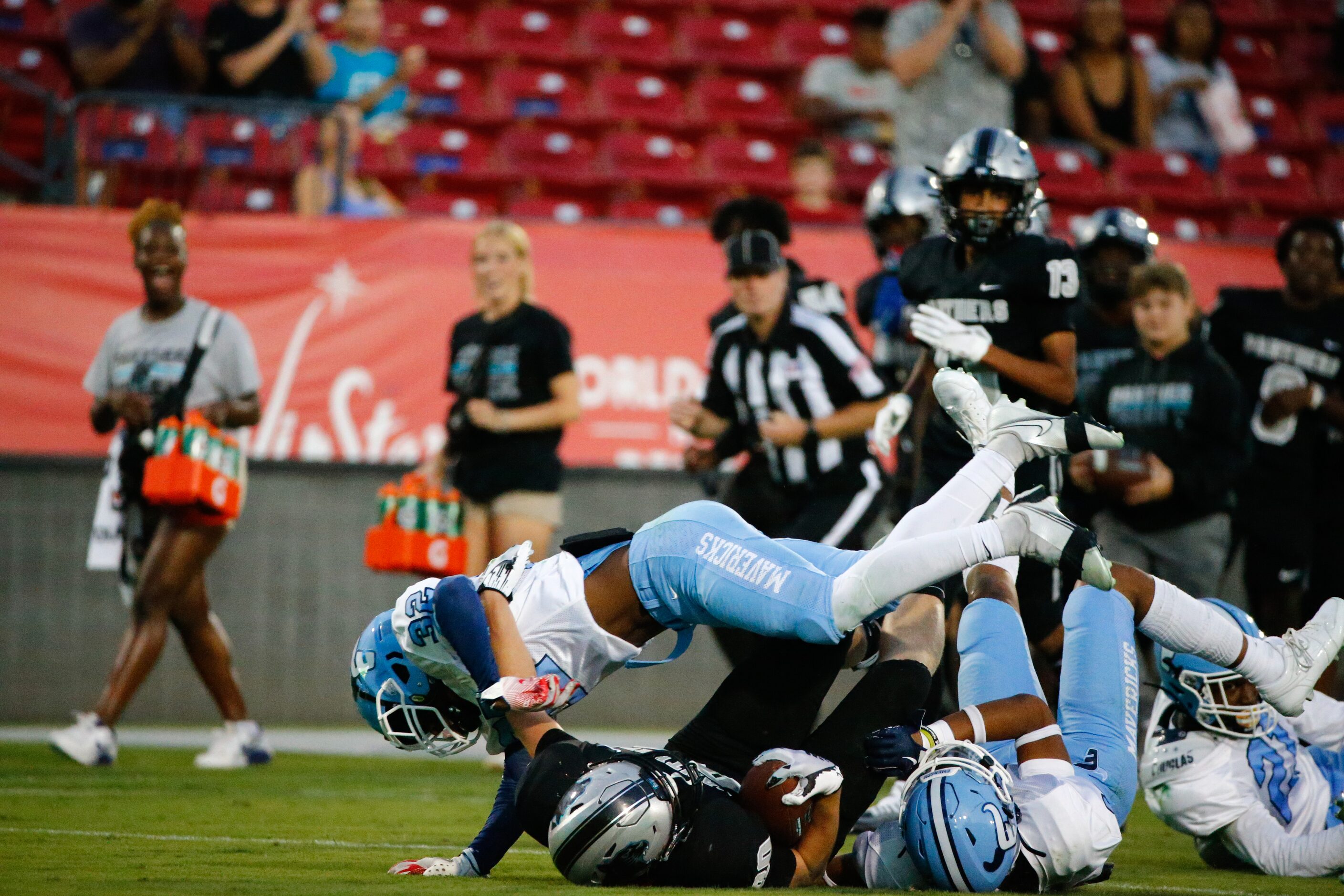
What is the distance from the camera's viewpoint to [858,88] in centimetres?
1250

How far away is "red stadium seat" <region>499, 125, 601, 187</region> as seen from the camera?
1195 centimetres

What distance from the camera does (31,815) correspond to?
212 inches

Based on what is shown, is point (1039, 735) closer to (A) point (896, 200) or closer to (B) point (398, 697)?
(B) point (398, 697)

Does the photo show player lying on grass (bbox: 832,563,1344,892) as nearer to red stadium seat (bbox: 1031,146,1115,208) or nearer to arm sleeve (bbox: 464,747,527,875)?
arm sleeve (bbox: 464,747,527,875)

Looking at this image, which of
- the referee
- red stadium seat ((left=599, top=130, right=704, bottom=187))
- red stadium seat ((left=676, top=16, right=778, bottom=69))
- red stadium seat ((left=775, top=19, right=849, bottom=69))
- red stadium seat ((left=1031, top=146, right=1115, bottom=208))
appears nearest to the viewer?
the referee

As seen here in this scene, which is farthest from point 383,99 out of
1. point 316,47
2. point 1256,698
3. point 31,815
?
point 1256,698

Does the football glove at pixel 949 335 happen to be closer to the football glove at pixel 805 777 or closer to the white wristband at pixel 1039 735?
the white wristband at pixel 1039 735

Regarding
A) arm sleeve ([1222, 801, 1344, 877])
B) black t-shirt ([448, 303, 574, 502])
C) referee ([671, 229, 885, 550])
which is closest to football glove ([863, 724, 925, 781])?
arm sleeve ([1222, 801, 1344, 877])

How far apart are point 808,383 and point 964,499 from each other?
2.28 meters

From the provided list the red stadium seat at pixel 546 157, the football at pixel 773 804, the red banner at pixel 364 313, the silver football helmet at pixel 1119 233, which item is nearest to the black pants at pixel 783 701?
the football at pixel 773 804

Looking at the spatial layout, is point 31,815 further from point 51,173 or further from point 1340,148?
point 1340,148

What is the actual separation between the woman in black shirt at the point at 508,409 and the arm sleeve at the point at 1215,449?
2632 mm

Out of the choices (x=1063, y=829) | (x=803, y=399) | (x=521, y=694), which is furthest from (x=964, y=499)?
(x=803, y=399)

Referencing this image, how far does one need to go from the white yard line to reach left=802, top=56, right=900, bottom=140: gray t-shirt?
841cm
